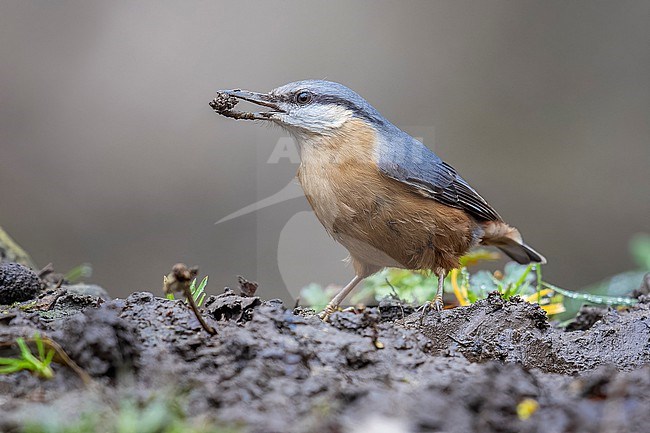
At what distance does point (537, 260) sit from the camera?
17.4ft

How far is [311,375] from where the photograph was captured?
2.29 metres

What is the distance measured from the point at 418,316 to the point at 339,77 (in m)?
6.01

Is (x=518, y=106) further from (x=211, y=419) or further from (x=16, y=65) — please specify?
(x=211, y=419)

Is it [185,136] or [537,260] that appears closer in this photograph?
[537,260]

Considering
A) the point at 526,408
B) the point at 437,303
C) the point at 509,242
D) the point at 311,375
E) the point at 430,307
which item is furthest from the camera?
the point at 509,242

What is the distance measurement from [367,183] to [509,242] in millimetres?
1585

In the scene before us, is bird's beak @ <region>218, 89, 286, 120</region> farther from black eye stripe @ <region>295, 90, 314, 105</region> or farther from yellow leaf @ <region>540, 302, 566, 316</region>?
yellow leaf @ <region>540, 302, 566, 316</region>

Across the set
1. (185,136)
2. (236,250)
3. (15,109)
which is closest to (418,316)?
(236,250)

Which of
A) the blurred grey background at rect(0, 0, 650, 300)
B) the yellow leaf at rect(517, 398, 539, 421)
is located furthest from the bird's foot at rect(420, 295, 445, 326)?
the blurred grey background at rect(0, 0, 650, 300)

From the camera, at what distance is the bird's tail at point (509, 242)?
16.0 feet

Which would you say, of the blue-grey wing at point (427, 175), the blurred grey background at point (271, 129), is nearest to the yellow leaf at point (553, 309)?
the blue-grey wing at point (427, 175)

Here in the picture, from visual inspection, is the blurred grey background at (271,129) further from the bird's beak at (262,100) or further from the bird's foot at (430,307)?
the bird's foot at (430,307)

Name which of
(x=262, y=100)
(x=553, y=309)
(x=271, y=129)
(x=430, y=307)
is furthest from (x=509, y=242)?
(x=271, y=129)

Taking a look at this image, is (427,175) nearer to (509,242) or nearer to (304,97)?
(304,97)
